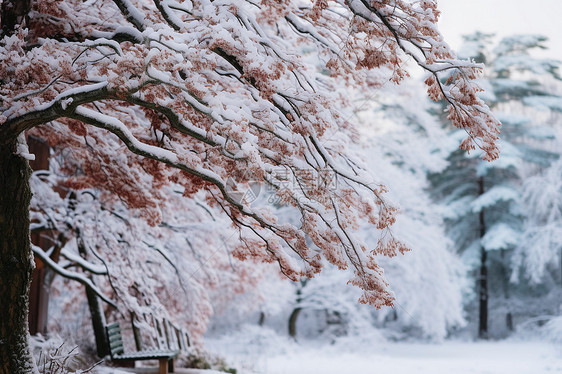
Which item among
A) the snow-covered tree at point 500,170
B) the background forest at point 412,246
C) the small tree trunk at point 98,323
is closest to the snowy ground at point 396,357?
the background forest at point 412,246

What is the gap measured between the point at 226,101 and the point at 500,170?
70.3 feet

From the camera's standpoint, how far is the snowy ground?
14.7 metres

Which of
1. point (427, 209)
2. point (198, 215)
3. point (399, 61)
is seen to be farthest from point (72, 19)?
point (427, 209)

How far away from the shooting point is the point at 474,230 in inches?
942

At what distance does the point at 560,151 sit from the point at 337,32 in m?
20.5

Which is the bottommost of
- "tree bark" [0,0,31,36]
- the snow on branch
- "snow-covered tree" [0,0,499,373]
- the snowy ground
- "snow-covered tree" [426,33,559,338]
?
the snowy ground

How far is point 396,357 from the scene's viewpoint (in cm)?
1781

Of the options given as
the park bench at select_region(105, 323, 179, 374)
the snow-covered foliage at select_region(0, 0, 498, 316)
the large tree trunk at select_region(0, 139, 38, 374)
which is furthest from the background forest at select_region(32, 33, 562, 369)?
the large tree trunk at select_region(0, 139, 38, 374)

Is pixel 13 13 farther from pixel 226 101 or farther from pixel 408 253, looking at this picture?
pixel 408 253

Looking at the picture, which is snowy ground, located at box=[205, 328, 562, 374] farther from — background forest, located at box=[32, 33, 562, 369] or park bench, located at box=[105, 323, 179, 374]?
park bench, located at box=[105, 323, 179, 374]

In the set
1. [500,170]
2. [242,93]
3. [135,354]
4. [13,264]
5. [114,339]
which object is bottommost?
[135,354]

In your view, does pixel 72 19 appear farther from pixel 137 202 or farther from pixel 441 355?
pixel 441 355

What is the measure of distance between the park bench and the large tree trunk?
9.27ft

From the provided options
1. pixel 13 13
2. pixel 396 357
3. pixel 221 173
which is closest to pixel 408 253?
pixel 396 357
